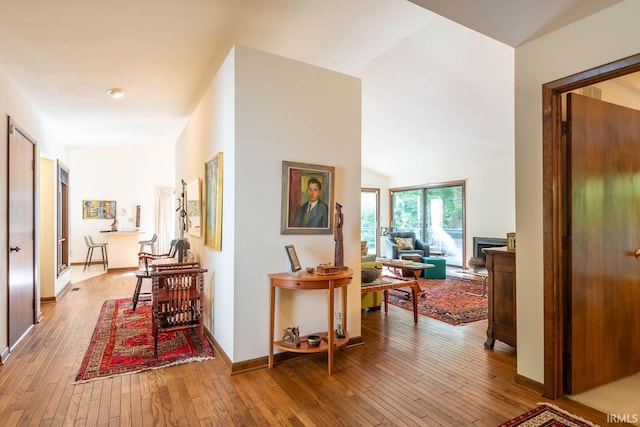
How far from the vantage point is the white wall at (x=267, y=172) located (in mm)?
2867

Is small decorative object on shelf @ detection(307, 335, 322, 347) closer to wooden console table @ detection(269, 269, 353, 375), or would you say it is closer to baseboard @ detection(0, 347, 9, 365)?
wooden console table @ detection(269, 269, 353, 375)

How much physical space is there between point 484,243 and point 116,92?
7.44m

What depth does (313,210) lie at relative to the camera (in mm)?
3201

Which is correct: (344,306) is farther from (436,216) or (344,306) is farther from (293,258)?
(436,216)

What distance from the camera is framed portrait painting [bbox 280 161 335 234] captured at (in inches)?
121

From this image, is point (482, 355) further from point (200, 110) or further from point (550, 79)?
point (200, 110)

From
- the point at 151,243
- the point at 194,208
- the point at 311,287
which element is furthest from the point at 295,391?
the point at 151,243

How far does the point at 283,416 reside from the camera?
216 cm

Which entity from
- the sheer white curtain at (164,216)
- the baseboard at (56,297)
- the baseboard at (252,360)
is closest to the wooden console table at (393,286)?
the baseboard at (252,360)

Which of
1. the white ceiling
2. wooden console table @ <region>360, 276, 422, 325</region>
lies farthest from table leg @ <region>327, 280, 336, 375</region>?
the white ceiling

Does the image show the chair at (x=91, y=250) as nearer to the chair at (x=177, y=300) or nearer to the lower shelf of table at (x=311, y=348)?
the chair at (x=177, y=300)

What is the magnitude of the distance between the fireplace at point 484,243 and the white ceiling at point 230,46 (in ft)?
7.11

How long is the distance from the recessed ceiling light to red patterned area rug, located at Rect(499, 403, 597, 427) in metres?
4.42

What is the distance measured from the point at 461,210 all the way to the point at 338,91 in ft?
20.1
